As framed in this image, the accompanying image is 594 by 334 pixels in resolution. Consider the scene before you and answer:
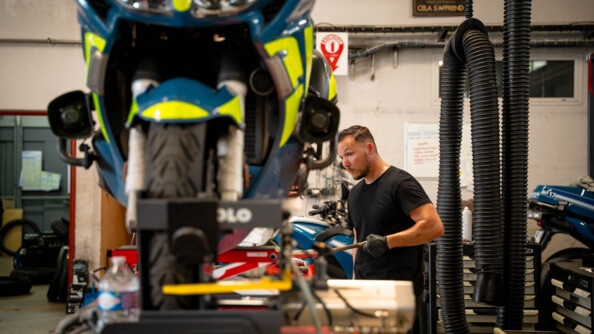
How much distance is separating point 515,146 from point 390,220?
0.82 metres

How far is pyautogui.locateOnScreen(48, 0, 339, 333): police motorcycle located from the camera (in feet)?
4.39

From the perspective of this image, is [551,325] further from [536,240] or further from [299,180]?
[299,180]

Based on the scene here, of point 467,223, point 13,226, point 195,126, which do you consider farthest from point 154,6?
point 13,226

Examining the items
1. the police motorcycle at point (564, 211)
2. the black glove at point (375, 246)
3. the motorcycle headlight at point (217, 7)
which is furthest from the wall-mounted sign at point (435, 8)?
the motorcycle headlight at point (217, 7)

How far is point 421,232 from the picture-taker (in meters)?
2.98

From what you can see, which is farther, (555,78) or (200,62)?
(555,78)

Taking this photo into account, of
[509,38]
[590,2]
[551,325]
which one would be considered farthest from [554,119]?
[509,38]

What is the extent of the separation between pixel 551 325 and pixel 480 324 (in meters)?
0.57

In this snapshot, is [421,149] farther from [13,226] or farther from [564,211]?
[13,226]

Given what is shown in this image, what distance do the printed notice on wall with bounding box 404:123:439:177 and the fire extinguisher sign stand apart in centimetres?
126

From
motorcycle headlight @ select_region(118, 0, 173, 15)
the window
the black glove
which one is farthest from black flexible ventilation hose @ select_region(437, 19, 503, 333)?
the window

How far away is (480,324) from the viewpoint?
5.00 metres

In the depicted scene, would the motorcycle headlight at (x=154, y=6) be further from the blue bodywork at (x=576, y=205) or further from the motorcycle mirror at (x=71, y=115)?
the blue bodywork at (x=576, y=205)

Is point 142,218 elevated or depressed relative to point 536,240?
elevated
